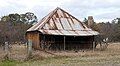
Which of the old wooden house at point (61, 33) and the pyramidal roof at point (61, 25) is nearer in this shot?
the old wooden house at point (61, 33)

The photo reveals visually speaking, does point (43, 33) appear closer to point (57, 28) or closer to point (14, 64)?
point (57, 28)

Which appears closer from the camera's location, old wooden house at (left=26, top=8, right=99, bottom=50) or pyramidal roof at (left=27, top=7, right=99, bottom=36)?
old wooden house at (left=26, top=8, right=99, bottom=50)

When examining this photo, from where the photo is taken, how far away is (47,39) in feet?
125

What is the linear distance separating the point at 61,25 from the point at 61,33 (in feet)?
7.87

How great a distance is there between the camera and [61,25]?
126ft

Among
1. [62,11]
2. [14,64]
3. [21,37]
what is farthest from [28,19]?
[14,64]

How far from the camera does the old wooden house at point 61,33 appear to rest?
36.8m

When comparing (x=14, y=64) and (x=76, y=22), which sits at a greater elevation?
(x=76, y=22)

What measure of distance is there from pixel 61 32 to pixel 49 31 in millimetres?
1323

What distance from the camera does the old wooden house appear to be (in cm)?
3675

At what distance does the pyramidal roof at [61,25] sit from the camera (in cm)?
3697

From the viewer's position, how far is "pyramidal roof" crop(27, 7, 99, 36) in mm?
36969

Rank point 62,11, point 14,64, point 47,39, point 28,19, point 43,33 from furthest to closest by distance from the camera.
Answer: point 28,19 → point 62,11 → point 47,39 → point 43,33 → point 14,64

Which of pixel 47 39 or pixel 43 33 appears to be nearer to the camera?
pixel 43 33
